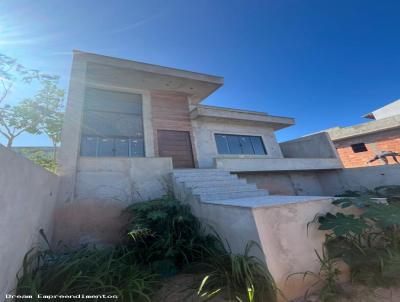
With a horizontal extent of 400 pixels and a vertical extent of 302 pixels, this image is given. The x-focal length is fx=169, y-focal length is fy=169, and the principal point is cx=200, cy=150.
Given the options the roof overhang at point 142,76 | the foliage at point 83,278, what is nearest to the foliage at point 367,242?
the foliage at point 83,278

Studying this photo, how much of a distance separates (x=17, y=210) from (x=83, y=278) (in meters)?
1.21

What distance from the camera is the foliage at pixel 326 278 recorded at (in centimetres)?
206

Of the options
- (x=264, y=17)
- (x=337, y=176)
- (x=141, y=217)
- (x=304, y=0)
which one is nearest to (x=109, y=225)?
(x=141, y=217)

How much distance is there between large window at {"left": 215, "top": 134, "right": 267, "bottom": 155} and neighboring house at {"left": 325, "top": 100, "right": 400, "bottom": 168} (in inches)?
369

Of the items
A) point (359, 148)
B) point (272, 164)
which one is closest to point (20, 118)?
point (272, 164)

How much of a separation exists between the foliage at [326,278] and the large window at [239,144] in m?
5.98

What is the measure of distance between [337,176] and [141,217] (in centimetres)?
939

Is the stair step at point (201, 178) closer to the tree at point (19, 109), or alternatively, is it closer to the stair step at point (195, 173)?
the stair step at point (195, 173)

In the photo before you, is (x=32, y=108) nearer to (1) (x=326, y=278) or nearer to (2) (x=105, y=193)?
(2) (x=105, y=193)

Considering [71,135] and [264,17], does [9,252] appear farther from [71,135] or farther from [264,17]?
[264,17]

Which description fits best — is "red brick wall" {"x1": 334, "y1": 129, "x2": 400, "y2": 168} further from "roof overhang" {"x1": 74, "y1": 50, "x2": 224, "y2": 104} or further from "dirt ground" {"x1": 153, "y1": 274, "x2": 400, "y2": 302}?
"dirt ground" {"x1": 153, "y1": 274, "x2": 400, "y2": 302}

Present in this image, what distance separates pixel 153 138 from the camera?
675cm

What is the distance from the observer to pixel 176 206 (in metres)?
3.91

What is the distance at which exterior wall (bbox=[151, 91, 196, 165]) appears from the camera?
23.5 ft
